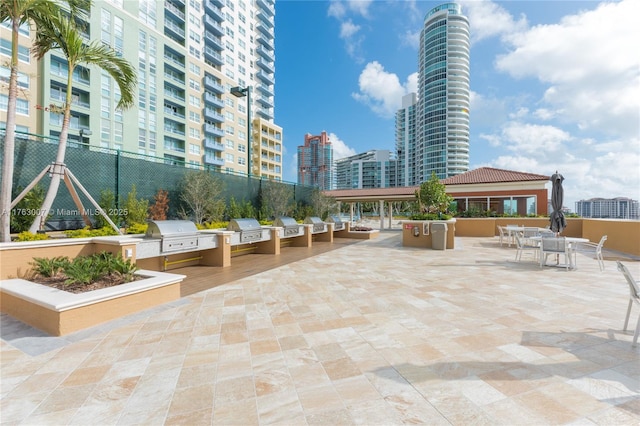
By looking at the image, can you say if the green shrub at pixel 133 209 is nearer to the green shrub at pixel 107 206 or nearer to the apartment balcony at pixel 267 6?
the green shrub at pixel 107 206

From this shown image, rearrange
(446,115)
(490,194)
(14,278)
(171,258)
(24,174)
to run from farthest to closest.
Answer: (446,115), (490,194), (171,258), (24,174), (14,278)

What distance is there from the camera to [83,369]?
2836mm

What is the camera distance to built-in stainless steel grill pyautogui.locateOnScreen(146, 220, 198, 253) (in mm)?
6500

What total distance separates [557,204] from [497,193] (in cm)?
1332

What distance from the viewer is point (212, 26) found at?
149ft

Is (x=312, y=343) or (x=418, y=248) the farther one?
(x=418, y=248)

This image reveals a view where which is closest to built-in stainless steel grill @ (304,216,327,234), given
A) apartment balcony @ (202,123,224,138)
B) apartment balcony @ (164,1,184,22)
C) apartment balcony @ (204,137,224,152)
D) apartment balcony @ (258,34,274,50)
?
apartment balcony @ (204,137,224,152)

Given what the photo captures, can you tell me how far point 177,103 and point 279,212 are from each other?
115 feet

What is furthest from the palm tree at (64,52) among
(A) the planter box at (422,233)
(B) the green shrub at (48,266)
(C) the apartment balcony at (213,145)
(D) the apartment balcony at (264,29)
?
(D) the apartment balcony at (264,29)

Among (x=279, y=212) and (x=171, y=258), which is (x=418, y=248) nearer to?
(x=279, y=212)

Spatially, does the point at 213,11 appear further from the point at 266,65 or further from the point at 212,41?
the point at 266,65

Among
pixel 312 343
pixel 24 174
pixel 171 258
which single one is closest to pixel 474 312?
pixel 312 343

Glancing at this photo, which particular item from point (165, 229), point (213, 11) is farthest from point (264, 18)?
point (165, 229)

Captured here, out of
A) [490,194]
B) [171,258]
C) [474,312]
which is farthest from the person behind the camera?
[490,194]
